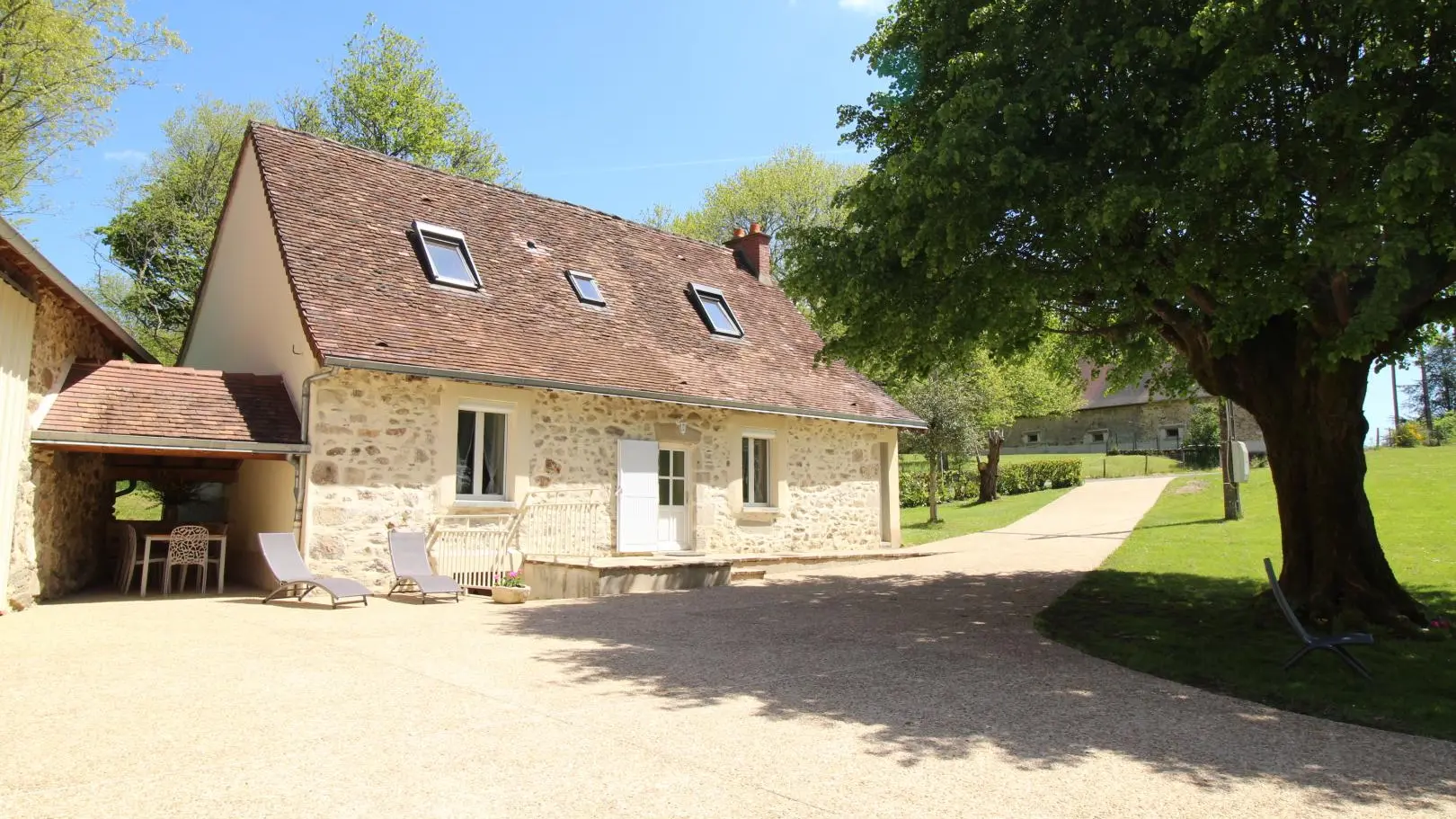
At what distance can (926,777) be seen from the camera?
4.20m

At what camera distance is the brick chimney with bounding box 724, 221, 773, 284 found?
65.3ft

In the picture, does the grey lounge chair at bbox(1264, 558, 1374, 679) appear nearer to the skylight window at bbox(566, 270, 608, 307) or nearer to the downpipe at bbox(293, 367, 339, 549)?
the downpipe at bbox(293, 367, 339, 549)

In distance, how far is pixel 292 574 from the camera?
10.1 m

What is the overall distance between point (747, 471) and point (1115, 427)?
1300 inches

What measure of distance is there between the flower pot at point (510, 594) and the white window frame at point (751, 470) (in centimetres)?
544

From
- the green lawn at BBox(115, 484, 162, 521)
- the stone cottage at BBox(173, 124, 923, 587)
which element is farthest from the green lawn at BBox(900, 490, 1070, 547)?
the green lawn at BBox(115, 484, 162, 521)

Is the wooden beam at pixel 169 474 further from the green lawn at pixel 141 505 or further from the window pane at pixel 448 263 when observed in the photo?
the green lawn at pixel 141 505

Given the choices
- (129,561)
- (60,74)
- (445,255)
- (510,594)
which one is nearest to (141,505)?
(60,74)

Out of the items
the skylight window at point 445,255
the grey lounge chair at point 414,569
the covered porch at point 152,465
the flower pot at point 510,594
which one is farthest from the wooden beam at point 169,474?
the flower pot at point 510,594

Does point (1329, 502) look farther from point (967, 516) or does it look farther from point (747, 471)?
point (967, 516)

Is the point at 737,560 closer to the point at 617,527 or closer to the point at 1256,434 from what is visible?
the point at 617,527

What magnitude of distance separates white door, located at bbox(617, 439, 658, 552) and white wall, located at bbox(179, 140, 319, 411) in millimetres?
4603

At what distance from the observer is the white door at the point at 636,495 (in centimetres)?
1359

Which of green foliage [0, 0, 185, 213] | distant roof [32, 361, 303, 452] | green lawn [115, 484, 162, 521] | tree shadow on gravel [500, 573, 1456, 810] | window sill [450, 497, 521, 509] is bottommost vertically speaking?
tree shadow on gravel [500, 573, 1456, 810]
